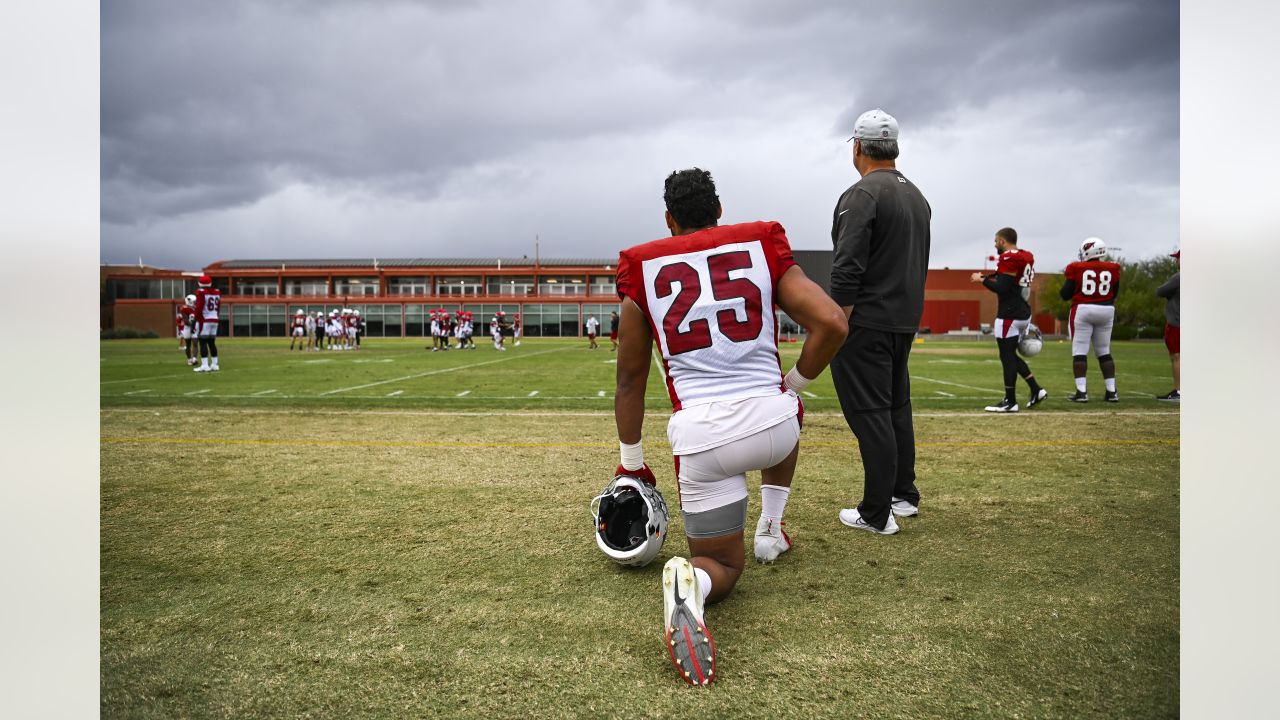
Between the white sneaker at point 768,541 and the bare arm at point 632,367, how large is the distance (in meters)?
0.72

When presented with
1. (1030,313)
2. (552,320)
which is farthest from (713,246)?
(552,320)

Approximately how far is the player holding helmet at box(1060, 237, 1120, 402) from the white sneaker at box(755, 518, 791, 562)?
26.1 ft

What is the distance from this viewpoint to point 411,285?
75188 mm

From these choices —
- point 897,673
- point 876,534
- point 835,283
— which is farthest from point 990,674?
point 835,283

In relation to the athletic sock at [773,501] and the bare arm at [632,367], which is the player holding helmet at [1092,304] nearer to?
the athletic sock at [773,501]

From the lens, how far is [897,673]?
2.09 m

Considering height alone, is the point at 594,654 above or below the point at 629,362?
below

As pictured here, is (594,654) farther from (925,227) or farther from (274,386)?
(274,386)

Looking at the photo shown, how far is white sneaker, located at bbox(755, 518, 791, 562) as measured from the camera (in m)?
3.12

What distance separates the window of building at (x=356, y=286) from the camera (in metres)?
74.6

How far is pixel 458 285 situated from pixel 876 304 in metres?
74.4

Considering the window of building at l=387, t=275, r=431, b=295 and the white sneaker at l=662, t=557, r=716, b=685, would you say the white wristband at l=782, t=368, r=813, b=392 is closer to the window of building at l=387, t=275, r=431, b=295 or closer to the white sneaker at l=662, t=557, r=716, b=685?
the white sneaker at l=662, t=557, r=716, b=685

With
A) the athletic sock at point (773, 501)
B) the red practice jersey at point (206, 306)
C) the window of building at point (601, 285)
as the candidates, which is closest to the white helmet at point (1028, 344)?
the athletic sock at point (773, 501)
